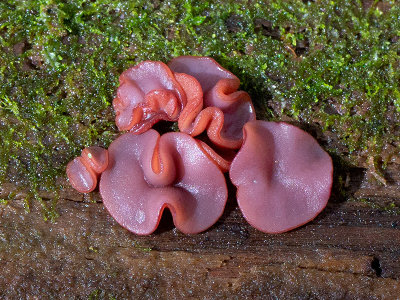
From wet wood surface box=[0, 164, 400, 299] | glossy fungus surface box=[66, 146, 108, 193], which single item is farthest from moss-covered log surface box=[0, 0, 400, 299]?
glossy fungus surface box=[66, 146, 108, 193]

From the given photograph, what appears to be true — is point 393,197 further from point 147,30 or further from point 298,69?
point 147,30

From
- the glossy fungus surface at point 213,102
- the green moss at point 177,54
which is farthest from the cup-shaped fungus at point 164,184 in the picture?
the green moss at point 177,54

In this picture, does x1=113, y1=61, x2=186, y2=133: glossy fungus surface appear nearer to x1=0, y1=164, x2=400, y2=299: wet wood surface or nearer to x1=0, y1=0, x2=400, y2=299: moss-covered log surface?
x1=0, y1=0, x2=400, y2=299: moss-covered log surface

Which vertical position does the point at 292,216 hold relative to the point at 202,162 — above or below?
below

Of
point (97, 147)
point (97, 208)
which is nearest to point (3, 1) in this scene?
point (97, 147)

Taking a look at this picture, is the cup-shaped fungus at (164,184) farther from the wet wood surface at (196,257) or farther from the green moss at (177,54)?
the green moss at (177,54)
